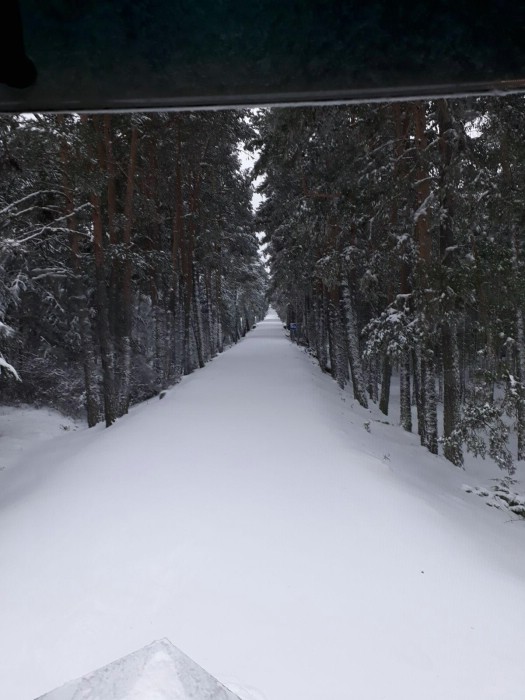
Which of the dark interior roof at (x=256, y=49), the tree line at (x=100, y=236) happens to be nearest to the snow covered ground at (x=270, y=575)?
the tree line at (x=100, y=236)

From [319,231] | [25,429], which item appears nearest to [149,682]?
[319,231]

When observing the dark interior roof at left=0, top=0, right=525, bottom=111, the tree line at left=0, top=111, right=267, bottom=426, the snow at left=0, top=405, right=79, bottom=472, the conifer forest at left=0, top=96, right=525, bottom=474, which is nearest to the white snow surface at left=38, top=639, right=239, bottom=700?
the dark interior roof at left=0, top=0, right=525, bottom=111

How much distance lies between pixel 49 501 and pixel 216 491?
2.45m

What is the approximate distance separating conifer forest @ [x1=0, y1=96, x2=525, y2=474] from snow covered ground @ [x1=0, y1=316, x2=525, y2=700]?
360 cm

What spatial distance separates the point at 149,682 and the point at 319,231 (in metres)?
12.9

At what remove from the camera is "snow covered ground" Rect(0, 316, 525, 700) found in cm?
327

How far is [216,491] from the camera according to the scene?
19.6 feet

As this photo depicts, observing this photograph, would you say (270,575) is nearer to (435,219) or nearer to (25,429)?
(435,219)

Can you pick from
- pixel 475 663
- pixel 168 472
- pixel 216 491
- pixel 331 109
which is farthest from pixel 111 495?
pixel 331 109

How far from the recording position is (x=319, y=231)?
1333 centimetres

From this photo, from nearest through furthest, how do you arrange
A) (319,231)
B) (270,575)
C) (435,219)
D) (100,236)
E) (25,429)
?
1. (270,575)
2. (435,219)
3. (100,236)
4. (319,231)
5. (25,429)

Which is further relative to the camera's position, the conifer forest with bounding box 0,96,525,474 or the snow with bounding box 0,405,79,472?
the snow with bounding box 0,405,79,472

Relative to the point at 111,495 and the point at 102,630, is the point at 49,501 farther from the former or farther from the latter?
the point at 102,630

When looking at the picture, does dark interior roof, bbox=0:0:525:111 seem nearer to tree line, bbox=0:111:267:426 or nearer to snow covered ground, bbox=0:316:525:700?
snow covered ground, bbox=0:316:525:700
